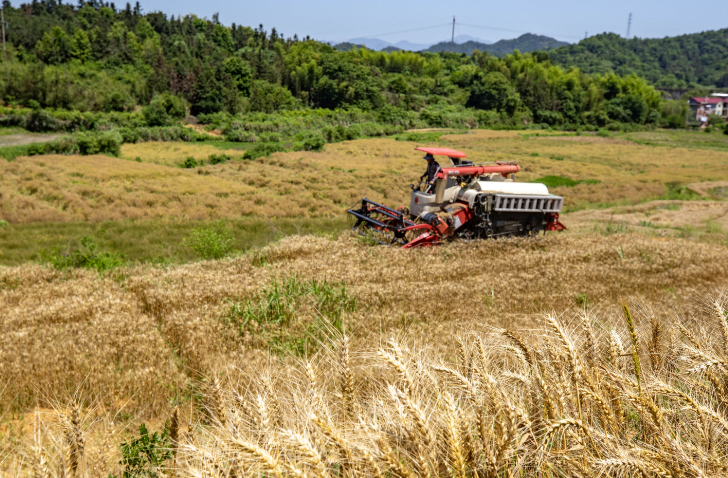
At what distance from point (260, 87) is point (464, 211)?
98771 millimetres

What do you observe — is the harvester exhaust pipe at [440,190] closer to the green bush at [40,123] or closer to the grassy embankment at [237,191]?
the grassy embankment at [237,191]

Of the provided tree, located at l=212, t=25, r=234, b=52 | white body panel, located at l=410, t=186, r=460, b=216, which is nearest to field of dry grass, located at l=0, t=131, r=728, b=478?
white body panel, located at l=410, t=186, r=460, b=216

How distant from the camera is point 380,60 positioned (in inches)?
6270

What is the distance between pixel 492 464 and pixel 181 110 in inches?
3392

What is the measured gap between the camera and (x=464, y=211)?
42.6 ft

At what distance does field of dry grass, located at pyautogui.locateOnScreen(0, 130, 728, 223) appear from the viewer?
2270 centimetres

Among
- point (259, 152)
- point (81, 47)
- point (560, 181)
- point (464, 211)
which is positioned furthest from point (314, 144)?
point (81, 47)

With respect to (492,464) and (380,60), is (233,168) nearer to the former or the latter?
(492,464)

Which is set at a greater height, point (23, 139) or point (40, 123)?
point (40, 123)

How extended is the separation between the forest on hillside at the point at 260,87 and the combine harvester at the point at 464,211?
65009 millimetres

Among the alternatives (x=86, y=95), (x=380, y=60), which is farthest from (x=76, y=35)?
(x=380, y=60)

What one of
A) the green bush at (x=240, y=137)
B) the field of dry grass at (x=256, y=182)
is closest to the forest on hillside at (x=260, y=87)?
the green bush at (x=240, y=137)

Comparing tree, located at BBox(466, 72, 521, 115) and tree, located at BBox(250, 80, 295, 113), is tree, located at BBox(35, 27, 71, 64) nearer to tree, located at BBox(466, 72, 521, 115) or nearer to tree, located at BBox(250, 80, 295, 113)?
tree, located at BBox(250, 80, 295, 113)

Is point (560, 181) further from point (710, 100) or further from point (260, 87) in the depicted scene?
point (710, 100)
